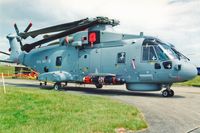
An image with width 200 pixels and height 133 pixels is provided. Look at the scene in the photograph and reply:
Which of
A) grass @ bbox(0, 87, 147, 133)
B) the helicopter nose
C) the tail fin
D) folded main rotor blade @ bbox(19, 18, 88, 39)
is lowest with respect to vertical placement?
grass @ bbox(0, 87, 147, 133)

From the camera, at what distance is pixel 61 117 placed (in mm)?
9914

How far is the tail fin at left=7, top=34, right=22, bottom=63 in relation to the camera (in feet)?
96.7

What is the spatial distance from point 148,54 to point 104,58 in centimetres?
349

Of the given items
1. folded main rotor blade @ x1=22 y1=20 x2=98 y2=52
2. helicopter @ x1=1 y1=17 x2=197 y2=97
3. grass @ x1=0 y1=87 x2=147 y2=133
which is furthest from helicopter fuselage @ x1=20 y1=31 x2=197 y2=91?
grass @ x1=0 y1=87 x2=147 y2=133

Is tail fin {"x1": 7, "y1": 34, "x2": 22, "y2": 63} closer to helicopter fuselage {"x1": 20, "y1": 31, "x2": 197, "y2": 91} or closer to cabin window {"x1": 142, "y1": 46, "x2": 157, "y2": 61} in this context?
helicopter fuselage {"x1": 20, "y1": 31, "x2": 197, "y2": 91}

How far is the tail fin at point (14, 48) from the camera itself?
29.5 m

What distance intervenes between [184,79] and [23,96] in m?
9.07

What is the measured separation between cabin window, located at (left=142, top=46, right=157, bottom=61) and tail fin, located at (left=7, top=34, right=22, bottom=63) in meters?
14.1

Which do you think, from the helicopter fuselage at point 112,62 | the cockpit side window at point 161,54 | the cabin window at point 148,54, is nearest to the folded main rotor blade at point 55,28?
the helicopter fuselage at point 112,62

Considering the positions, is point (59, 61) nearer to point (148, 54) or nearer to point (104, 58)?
point (104, 58)

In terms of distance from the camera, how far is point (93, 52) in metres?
22.2

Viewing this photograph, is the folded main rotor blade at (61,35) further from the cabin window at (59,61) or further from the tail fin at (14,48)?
the tail fin at (14,48)

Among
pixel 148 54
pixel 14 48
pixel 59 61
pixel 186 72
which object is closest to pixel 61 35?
pixel 59 61

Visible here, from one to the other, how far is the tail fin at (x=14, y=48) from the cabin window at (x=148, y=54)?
555 inches
